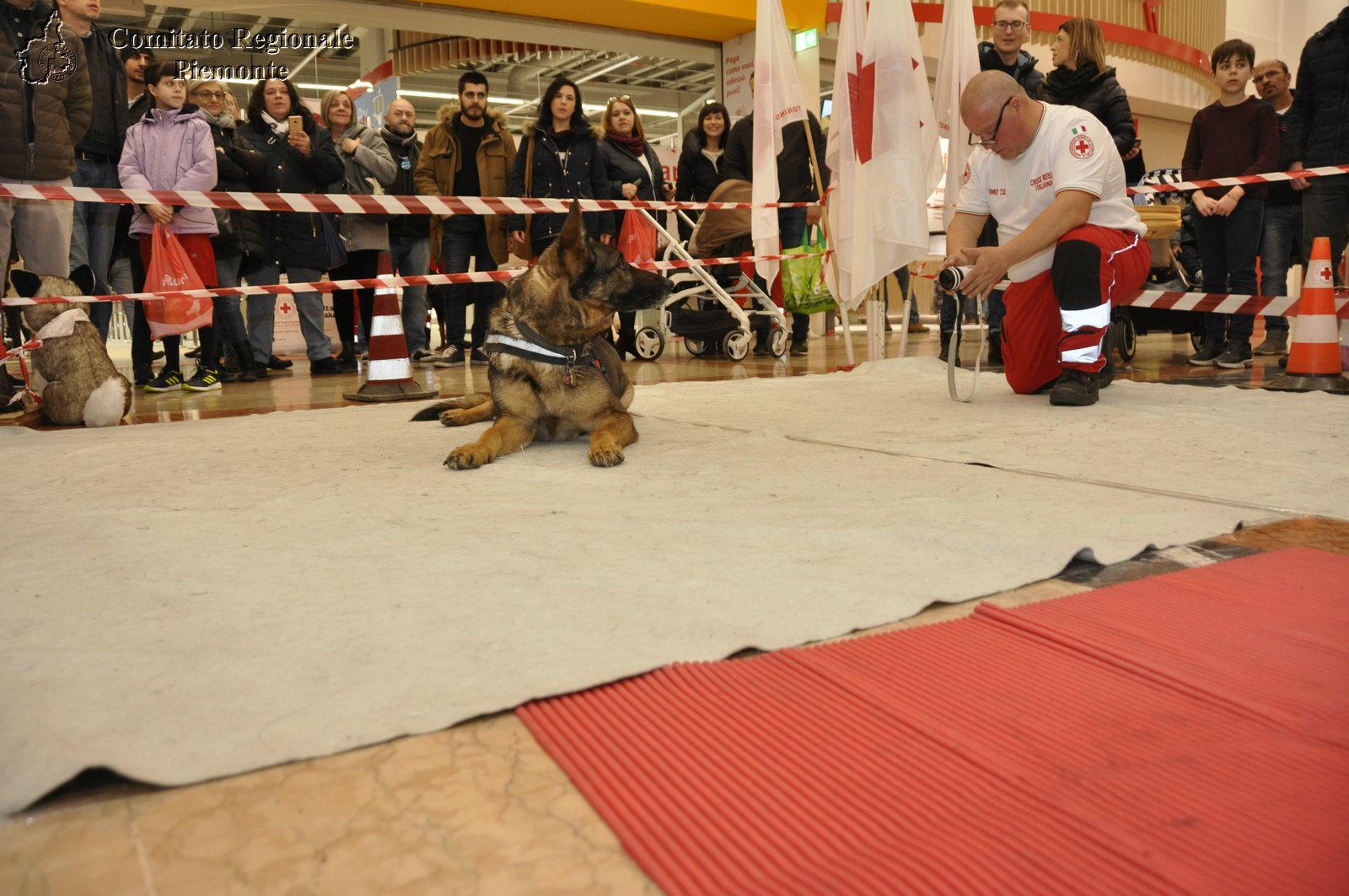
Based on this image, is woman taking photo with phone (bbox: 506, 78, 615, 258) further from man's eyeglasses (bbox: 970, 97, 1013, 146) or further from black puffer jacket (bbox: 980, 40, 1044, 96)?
man's eyeglasses (bbox: 970, 97, 1013, 146)

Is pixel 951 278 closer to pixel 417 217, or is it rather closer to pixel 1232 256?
pixel 1232 256

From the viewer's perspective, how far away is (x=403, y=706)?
1176mm

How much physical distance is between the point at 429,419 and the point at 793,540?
2420 mm

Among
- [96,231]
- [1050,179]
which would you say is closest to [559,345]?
[1050,179]

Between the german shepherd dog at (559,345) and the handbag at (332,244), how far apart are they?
3.81m

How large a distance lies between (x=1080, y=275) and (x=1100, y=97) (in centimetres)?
199

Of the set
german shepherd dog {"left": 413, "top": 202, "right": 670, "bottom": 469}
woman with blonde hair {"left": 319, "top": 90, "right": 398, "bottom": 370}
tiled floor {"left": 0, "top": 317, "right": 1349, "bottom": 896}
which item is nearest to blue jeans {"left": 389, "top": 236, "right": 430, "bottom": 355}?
woman with blonde hair {"left": 319, "top": 90, "right": 398, "bottom": 370}

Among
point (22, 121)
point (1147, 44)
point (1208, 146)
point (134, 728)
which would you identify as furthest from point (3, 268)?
point (1147, 44)

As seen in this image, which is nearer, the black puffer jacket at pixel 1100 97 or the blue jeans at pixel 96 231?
the black puffer jacket at pixel 1100 97

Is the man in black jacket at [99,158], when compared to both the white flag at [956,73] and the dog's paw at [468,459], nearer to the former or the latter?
the dog's paw at [468,459]

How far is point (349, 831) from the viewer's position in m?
0.93

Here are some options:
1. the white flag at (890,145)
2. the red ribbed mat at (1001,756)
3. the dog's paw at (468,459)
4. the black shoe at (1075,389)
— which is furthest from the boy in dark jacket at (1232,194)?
the red ribbed mat at (1001,756)

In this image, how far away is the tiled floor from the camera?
849 mm

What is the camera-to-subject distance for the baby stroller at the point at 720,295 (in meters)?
7.00
